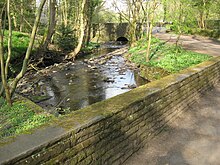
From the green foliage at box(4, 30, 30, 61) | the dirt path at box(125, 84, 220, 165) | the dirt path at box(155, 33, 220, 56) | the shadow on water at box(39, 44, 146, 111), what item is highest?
the green foliage at box(4, 30, 30, 61)

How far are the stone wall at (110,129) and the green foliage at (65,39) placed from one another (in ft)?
51.0

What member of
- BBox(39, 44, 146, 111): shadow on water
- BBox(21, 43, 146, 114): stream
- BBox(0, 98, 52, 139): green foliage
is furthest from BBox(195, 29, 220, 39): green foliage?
BBox(0, 98, 52, 139): green foliage

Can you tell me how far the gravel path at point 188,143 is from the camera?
163 inches

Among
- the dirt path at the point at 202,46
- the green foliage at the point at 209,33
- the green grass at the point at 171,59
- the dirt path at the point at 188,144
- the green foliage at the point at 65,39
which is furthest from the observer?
the green foliage at the point at 209,33

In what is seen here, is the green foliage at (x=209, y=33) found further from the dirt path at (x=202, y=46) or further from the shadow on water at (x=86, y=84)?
the shadow on water at (x=86, y=84)

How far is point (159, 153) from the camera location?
4328mm

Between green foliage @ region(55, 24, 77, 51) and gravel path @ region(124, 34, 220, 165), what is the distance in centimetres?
1563

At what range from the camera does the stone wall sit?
2.77 m

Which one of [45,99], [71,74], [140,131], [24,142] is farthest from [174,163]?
[71,74]

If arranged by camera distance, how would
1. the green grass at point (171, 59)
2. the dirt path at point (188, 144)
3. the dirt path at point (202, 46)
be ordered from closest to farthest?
the dirt path at point (188, 144) → the green grass at point (171, 59) → the dirt path at point (202, 46)

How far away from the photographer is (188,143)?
4.73 meters

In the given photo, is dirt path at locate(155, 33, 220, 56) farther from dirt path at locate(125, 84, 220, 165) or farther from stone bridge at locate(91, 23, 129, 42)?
stone bridge at locate(91, 23, 129, 42)

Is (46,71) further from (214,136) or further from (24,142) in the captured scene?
(24,142)

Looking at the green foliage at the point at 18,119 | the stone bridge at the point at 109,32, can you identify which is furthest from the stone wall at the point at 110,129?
the stone bridge at the point at 109,32
